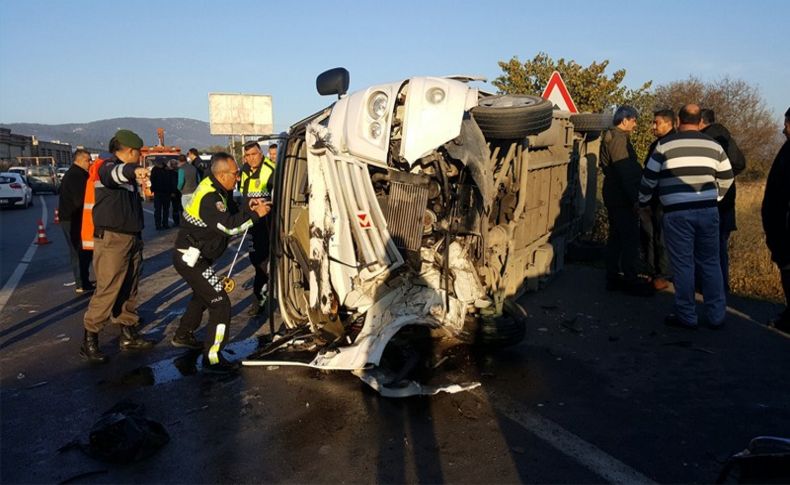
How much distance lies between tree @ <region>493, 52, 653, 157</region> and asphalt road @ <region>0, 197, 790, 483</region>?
7153 millimetres

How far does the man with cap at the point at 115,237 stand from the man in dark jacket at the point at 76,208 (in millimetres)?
2463

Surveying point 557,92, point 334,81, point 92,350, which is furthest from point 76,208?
point 557,92

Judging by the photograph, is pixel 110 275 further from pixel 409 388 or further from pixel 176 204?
pixel 176 204

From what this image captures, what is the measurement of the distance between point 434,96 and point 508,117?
69 centimetres

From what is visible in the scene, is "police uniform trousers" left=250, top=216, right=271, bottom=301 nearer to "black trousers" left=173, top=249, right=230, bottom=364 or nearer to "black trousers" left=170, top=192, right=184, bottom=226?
"black trousers" left=173, top=249, right=230, bottom=364

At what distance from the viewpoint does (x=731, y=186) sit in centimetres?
569

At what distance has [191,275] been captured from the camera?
470 centimetres

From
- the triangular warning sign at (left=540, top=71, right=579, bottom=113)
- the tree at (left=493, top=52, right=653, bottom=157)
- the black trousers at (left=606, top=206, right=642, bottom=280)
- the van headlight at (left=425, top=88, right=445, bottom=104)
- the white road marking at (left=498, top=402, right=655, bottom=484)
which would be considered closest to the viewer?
the white road marking at (left=498, top=402, right=655, bottom=484)

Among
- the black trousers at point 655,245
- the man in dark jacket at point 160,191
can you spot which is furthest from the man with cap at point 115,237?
the man in dark jacket at point 160,191

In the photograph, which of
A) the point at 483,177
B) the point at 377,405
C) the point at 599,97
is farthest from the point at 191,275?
the point at 599,97

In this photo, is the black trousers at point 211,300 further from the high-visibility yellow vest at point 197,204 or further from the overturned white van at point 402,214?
the overturned white van at point 402,214

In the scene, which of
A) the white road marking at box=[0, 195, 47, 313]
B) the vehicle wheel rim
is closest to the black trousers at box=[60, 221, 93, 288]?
the white road marking at box=[0, 195, 47, 313]

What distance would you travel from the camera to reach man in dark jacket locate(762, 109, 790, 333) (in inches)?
198

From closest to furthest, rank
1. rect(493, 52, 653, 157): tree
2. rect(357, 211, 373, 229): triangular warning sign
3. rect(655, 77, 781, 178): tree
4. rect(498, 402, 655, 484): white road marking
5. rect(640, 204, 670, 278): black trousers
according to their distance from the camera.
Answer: rect(498, 402, 655, 484): white road marking < rect(357, 211, 373, 229): triangular warning sign < rect(640, 204, 670, 278): black trousers < rect(493, 52, 653, 157): tree < rect(655, 77, 781, 178): tree
